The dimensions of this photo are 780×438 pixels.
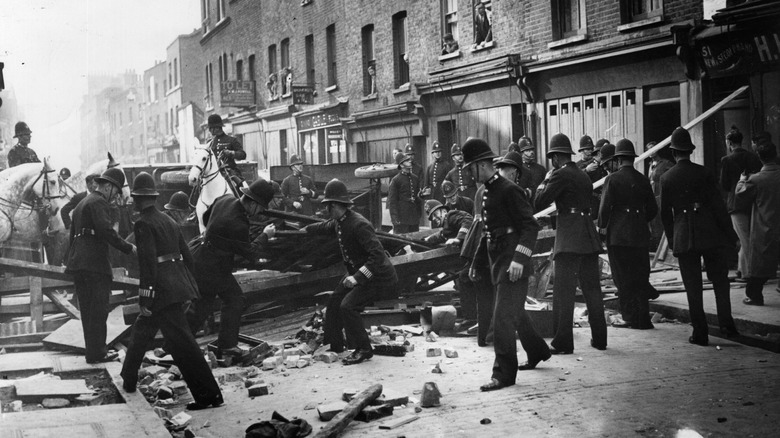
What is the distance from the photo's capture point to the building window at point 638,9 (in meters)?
16.0

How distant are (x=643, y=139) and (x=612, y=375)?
9.04 meters

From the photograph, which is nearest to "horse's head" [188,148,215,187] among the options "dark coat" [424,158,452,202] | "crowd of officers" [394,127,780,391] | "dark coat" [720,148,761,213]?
"crowd of officers" [394,127,780,391]

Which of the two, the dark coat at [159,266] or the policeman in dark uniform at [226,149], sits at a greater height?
the policeman in dark uniform at [226,149]

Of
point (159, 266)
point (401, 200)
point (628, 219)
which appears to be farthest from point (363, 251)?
point (401, 200)

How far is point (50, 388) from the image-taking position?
7.96 m

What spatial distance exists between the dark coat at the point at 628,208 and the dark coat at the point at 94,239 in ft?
17.5

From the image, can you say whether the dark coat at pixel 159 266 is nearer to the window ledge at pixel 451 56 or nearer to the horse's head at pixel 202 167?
the horse's head at pixel 202 167

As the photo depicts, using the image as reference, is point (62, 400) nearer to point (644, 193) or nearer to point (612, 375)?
point (612, 375)

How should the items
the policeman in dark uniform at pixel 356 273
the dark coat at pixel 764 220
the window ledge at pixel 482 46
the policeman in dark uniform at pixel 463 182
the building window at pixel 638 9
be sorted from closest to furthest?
the policeman in dark uniform at pixel 356 273 → the dark coat at pixel 764 220 → the building window at pixel 638 9 → the policeman in dark uniform at pixel 463 182 → the window ledge at pixel 482 46

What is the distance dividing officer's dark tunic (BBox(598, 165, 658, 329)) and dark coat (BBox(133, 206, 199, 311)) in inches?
188

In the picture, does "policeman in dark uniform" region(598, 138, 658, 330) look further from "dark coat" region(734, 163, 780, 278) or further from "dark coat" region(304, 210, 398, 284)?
"dark coat" region(304, 210, 398, 284)

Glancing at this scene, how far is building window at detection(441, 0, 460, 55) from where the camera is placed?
23562 mm

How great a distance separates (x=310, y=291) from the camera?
11.6 meters

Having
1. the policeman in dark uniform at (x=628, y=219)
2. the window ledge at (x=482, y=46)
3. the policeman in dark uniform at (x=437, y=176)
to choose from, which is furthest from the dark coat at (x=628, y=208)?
the window ledge at (x=482, y=46)
